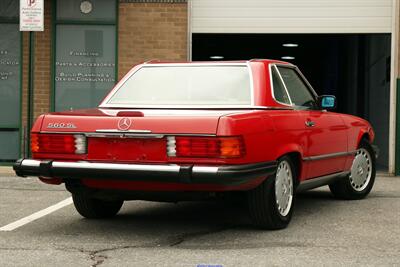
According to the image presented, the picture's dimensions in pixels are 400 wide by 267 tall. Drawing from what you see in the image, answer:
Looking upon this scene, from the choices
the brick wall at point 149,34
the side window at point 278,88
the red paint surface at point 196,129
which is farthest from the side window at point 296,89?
the brick wall at point 149,34

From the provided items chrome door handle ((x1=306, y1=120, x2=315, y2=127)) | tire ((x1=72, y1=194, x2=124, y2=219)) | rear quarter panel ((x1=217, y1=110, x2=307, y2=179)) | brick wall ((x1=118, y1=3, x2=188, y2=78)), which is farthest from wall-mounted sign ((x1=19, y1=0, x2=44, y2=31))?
rear quarter panel ((x1=217, y1=110, x2=307, y2=179))

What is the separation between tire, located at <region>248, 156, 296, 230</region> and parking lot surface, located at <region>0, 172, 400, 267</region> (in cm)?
11

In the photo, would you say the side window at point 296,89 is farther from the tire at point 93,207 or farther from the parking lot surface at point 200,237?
the tire at point 93,207

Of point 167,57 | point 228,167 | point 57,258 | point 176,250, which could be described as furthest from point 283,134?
point 167,57

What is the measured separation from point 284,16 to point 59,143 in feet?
25.5

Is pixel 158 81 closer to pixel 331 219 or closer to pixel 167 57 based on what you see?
pixel 331 219

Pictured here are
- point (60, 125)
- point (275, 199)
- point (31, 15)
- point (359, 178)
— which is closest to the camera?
point (60, 125)

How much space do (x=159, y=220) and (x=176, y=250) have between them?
1.50 metres

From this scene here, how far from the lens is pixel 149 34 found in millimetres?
13164

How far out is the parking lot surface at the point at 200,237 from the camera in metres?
5.28

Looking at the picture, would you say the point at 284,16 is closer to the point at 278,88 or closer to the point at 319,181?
the point at 319,181

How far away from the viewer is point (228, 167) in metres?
5.64

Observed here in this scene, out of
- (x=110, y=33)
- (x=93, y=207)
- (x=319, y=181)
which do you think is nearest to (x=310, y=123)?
(x=319, y=181)

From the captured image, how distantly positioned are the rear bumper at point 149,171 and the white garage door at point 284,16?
7.25m
